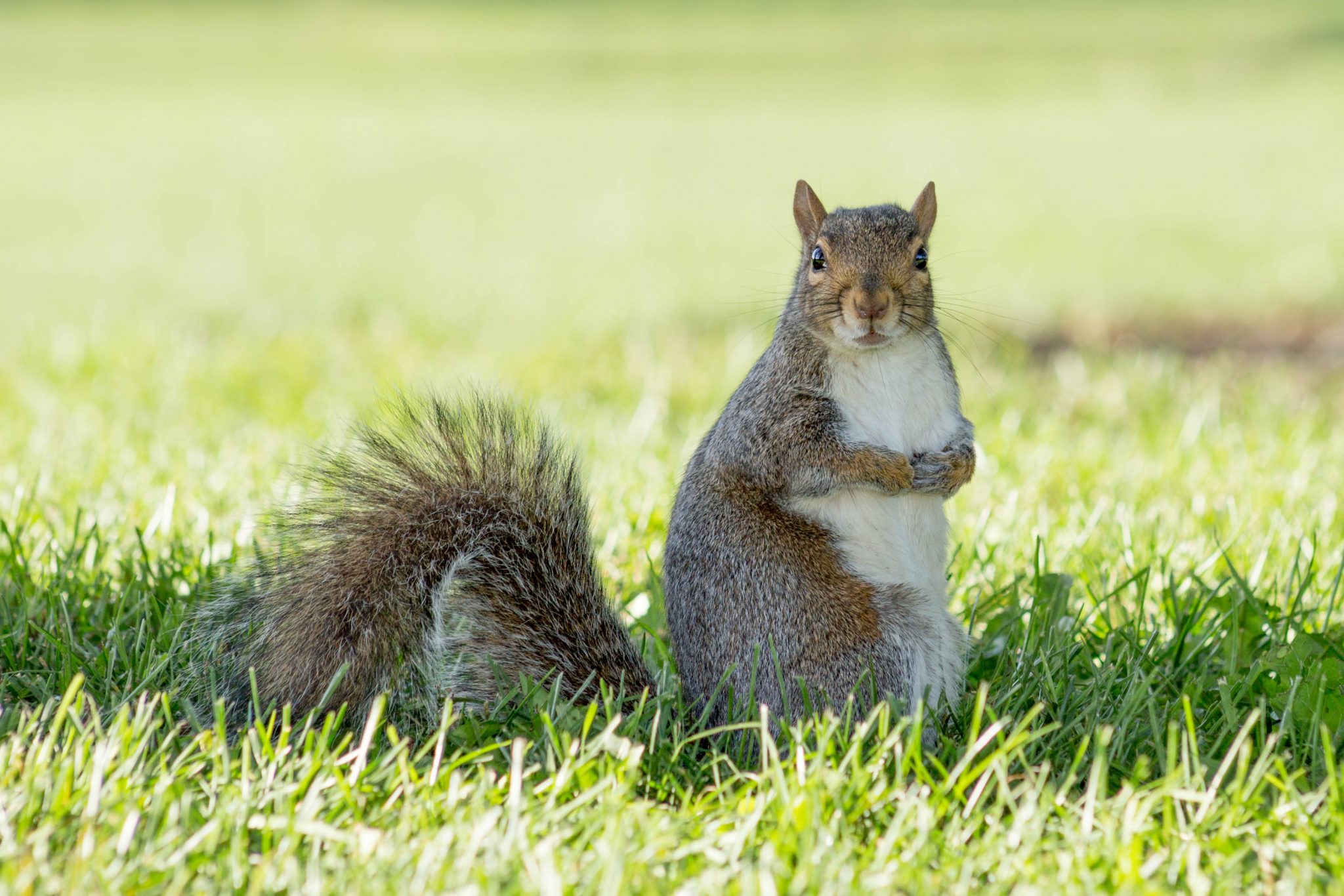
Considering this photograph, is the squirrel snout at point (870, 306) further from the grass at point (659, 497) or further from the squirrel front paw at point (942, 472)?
the grass at point (659, 497)

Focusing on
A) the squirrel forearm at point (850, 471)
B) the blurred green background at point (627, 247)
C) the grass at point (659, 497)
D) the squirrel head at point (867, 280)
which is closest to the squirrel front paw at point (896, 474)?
the squirrel forearm at point (850, 471)

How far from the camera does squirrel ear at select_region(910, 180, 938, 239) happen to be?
2.12m

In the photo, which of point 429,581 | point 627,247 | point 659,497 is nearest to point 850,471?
point 429,581

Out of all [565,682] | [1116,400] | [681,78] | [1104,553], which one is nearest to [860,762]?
[565,682]

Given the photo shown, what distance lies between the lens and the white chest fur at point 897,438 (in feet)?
6.28

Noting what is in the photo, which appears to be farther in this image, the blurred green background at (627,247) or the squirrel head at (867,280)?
the blurred green background at (627,247)

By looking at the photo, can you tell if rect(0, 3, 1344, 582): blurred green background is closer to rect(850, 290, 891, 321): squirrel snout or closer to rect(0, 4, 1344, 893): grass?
rect(0, 4, 1344, 893): grass

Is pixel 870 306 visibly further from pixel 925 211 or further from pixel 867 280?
pixel 925 211

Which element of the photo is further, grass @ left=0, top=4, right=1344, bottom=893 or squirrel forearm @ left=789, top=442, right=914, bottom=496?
squirrel forearm @ left=789, top=442, right=914, bottom=496

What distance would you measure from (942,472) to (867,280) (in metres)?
0.29

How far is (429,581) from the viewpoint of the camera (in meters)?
1.90

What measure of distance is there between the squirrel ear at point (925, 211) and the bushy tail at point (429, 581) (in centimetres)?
64

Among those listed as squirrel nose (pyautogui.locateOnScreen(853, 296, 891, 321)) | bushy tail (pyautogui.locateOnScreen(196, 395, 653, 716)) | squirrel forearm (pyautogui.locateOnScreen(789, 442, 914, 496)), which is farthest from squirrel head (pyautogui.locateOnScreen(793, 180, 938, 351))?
bushy tail (pyautogui.locateOnScreen(196, 395, 653, 716))

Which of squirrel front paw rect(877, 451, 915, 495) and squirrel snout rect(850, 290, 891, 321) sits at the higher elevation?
squirrel snout rect(850, 290, 891, 321)
